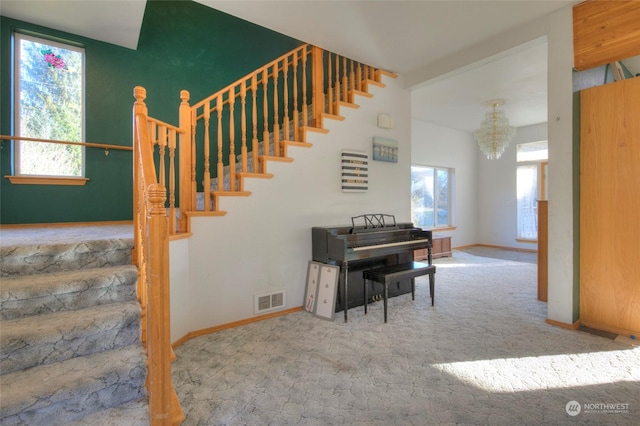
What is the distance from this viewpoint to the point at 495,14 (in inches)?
114

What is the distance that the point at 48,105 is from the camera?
3340mm

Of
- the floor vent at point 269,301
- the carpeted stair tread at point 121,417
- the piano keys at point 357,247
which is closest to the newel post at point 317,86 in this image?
the piano keys at point 357,247

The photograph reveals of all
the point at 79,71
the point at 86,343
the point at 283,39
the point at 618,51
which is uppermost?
the point at 283,39

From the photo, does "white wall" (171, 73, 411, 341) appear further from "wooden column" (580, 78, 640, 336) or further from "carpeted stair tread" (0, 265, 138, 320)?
"wooden column" (580, 78, 640, 336)

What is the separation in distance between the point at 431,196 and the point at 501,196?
6.00ft

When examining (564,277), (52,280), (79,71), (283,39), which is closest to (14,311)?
(52,280)

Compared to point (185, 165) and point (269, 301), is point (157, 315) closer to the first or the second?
point (185, 165)

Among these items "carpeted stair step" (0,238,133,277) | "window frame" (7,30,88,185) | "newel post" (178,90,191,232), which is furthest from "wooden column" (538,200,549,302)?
"window frame" (7,30,88,185)

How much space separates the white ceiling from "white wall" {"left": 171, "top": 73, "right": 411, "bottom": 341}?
63 cm

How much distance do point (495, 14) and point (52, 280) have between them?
13.3 feet

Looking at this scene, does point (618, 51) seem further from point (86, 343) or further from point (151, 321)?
point (86, 343)

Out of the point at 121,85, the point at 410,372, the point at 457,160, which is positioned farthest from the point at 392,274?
the point at 457,160

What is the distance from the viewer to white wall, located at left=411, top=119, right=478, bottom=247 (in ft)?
22.2

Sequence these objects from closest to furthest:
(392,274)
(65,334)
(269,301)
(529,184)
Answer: (65,334) < (392,274) < (269,301) < (529,184)
